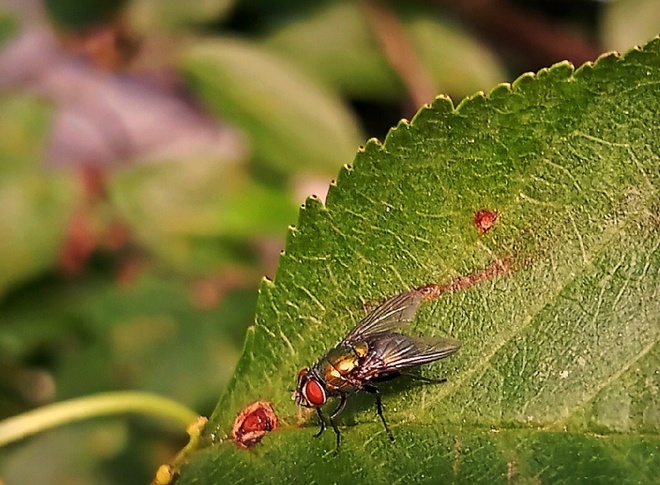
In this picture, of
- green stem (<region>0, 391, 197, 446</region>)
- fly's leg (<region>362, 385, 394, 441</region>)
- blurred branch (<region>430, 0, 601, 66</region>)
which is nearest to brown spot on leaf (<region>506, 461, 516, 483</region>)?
fly's leg (<region>362, 385, 394, 441</region>)

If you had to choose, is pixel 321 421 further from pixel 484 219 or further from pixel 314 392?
pixel 484 219

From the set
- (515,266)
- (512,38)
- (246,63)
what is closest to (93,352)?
(246,63)

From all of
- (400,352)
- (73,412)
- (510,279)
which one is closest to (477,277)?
(510,279)

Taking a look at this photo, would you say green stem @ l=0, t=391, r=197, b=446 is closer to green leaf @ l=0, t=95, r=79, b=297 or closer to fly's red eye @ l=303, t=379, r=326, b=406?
fly's red eye @ l=303, t=379, r=326, b=406

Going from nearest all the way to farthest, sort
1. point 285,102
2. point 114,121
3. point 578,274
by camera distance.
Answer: point 578,274 < point 285,102 < point 114,121

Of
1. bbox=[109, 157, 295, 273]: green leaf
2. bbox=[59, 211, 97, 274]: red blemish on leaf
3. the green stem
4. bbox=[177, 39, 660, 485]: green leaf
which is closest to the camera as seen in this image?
bbox=[177, 39, 660, 485]: green leaf

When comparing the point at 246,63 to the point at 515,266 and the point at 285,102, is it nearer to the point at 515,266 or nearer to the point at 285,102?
the point at 285,102

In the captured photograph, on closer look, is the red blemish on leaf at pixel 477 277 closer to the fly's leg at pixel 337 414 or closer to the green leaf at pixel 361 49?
the fly's leg at pixel 337 414
